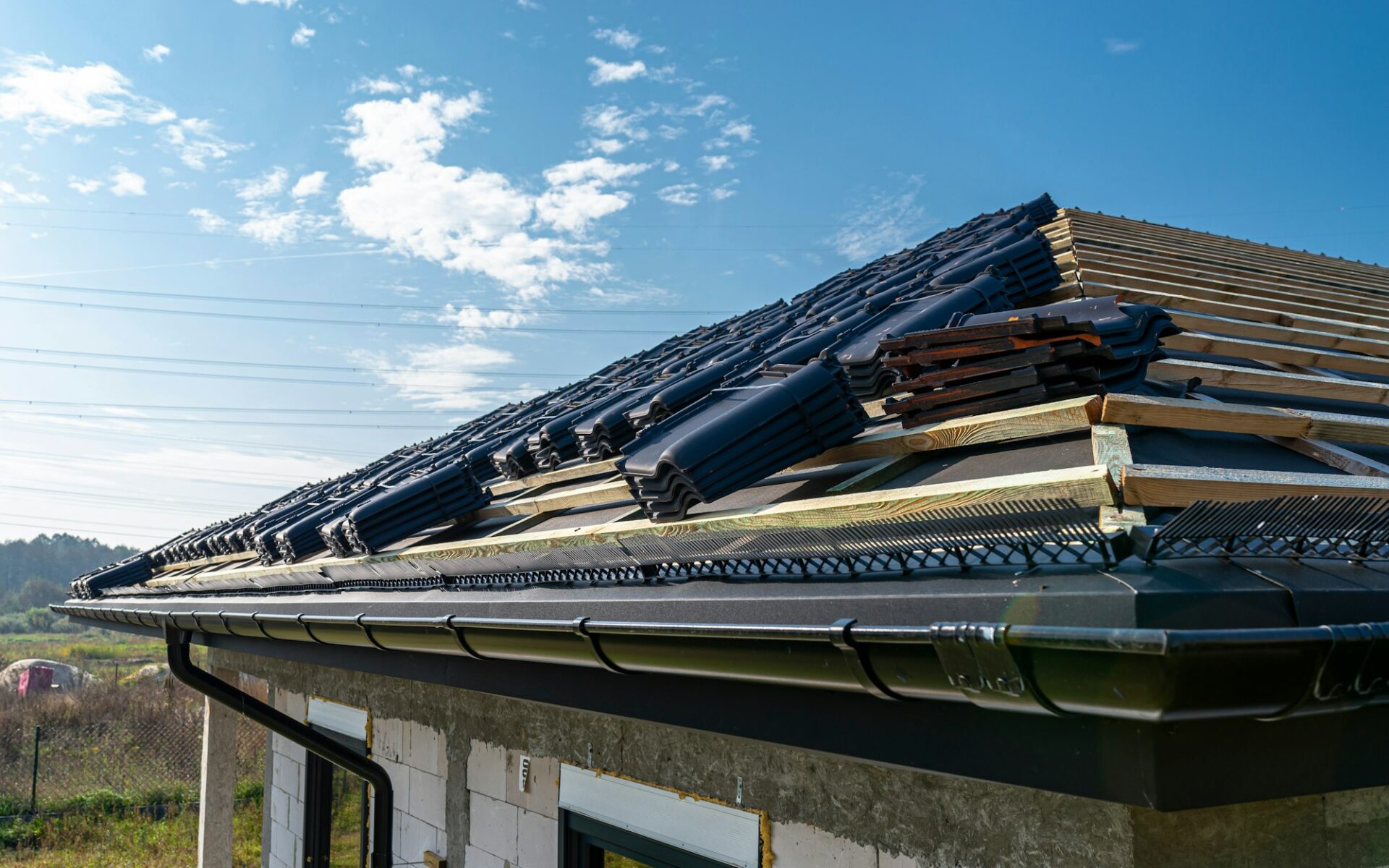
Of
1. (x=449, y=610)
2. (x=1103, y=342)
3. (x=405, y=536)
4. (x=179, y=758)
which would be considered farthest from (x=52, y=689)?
(x=1103, y=342)

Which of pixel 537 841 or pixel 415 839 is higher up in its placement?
pixel 537 841

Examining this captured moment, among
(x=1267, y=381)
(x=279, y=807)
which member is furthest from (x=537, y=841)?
(x=279, y=807)

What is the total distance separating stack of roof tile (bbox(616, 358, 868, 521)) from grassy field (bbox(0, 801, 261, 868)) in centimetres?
1337

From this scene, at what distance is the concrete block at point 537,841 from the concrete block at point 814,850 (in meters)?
1.47

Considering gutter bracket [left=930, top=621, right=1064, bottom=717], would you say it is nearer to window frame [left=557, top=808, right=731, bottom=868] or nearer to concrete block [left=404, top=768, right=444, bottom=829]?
window frame [left=557, top=808, right=731, bottom=868]

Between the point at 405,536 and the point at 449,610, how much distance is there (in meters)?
2.14

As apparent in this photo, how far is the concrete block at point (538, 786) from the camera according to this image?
413 cm

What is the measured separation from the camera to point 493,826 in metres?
4.59

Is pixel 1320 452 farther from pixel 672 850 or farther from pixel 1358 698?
pixel 672 850

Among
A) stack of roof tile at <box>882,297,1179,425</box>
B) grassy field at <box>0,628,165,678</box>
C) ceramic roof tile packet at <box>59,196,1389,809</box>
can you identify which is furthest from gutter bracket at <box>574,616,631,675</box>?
grassy field at <box>0,628,165,678</box>

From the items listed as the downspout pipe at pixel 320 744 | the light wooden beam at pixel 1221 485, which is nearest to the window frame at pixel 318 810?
the downspout pipe at pixel 320 744

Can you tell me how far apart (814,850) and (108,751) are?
883 inches

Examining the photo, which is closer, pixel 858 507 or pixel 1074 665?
pixel 1074 665

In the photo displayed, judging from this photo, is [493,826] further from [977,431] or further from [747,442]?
[977,431]
